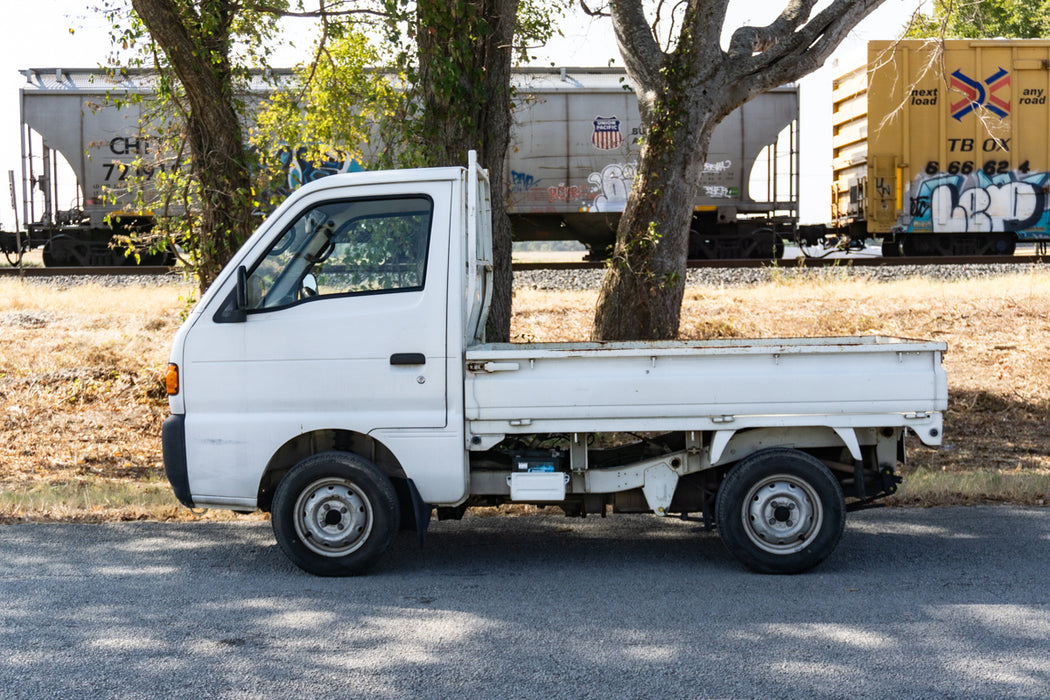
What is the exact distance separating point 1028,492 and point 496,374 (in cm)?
440

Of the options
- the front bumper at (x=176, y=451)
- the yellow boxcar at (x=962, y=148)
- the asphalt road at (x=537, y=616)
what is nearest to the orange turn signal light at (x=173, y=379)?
the front bumper at (x=176, y=451)

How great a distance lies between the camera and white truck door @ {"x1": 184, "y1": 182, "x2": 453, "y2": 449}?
19.2 ft

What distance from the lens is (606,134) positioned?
20844 mm

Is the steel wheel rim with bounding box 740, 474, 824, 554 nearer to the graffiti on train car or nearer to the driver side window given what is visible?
the driver side window

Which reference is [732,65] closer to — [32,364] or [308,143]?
[308,143]

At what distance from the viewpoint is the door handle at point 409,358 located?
5812 mm

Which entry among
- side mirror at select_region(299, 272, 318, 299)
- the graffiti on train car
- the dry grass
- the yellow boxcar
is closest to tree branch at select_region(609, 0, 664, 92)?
the dry grass

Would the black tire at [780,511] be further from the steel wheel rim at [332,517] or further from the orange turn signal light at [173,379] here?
the orange turn signal light at [173,379]

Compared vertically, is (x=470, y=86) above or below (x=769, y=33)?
below

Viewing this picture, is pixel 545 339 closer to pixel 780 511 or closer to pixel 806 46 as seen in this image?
pixel 806 46

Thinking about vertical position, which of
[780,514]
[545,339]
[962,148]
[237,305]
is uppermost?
[962,148]

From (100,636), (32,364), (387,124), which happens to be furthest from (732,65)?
(32,364)

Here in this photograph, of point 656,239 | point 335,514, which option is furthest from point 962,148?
point 335,514

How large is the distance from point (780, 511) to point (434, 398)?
2.08m
